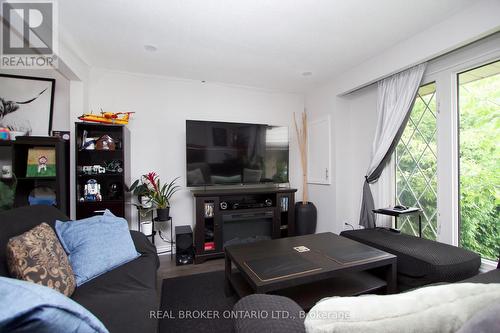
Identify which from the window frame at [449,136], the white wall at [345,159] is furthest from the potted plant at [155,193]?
the window frame at [449,136]

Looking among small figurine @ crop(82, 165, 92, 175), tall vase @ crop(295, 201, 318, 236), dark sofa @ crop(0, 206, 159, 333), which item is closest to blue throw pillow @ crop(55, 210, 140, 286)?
dark sofa @ crop(0, 206, 159, 333)

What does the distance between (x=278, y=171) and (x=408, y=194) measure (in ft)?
5.25

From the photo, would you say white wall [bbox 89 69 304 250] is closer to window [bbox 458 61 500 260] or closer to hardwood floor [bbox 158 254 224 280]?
hardwood floor [bbox 158 254 224 280]

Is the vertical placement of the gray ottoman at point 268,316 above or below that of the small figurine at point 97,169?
below

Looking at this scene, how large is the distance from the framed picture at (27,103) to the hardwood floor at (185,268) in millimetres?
2015

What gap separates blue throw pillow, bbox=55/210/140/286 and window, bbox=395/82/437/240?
2.77 m

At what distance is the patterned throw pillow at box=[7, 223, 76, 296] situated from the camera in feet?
3.34

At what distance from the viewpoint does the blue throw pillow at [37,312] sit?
1.32ft

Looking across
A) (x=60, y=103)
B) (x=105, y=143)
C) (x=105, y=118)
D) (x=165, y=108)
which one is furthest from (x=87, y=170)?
(x=165, y=108)

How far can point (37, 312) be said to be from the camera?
0.42 metres

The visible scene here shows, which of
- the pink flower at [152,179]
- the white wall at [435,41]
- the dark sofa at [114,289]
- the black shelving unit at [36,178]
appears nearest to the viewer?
the dark sofa at [114,289]

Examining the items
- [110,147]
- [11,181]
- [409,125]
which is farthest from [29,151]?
[409,125]

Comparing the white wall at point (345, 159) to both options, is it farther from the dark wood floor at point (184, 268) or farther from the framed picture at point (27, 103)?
the framed picture at point (27, 103)

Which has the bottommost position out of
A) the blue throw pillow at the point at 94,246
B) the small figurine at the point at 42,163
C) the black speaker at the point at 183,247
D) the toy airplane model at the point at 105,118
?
the black speaker at the point at 183,247
